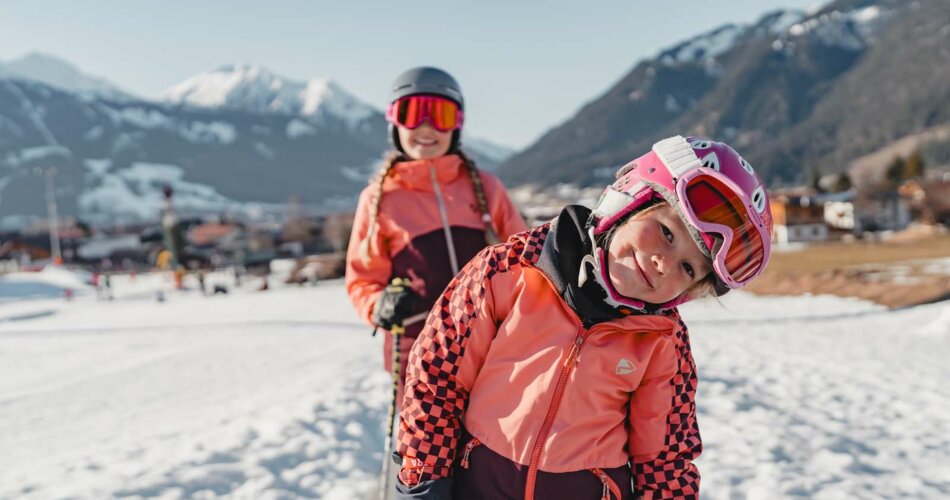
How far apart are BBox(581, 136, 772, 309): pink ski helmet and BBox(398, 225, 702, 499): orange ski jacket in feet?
0.76

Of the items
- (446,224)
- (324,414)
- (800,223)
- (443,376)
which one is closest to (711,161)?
(443,376)

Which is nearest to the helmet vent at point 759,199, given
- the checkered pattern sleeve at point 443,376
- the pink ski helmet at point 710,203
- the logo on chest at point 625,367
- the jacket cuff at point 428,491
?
the pink ski helmet at point 710,203

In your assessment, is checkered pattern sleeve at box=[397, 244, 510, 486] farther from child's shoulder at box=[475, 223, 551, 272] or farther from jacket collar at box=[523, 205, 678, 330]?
jacket collar at box=[523, 205, 678, 330]

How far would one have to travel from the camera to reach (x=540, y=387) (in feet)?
5.61

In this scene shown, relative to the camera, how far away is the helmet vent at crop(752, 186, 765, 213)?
57.5 inches

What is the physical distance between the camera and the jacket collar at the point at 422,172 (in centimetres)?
303

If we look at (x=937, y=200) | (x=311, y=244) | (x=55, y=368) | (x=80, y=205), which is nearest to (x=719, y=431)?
(x=55, y=368)

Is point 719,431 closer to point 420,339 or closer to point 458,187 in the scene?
point 458,187

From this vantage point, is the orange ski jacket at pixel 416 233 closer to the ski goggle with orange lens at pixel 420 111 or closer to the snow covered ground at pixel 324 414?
the ski goggle with orange lens at pixel 420 111

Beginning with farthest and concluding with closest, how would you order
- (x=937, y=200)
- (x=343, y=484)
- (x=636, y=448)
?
(x=937, y=200), (x=343, y=484), (x=636, y=448)

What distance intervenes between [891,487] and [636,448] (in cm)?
409

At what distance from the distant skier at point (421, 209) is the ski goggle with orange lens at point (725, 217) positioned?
1.67m

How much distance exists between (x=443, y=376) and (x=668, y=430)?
663 mm

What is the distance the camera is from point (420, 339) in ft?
5.95
